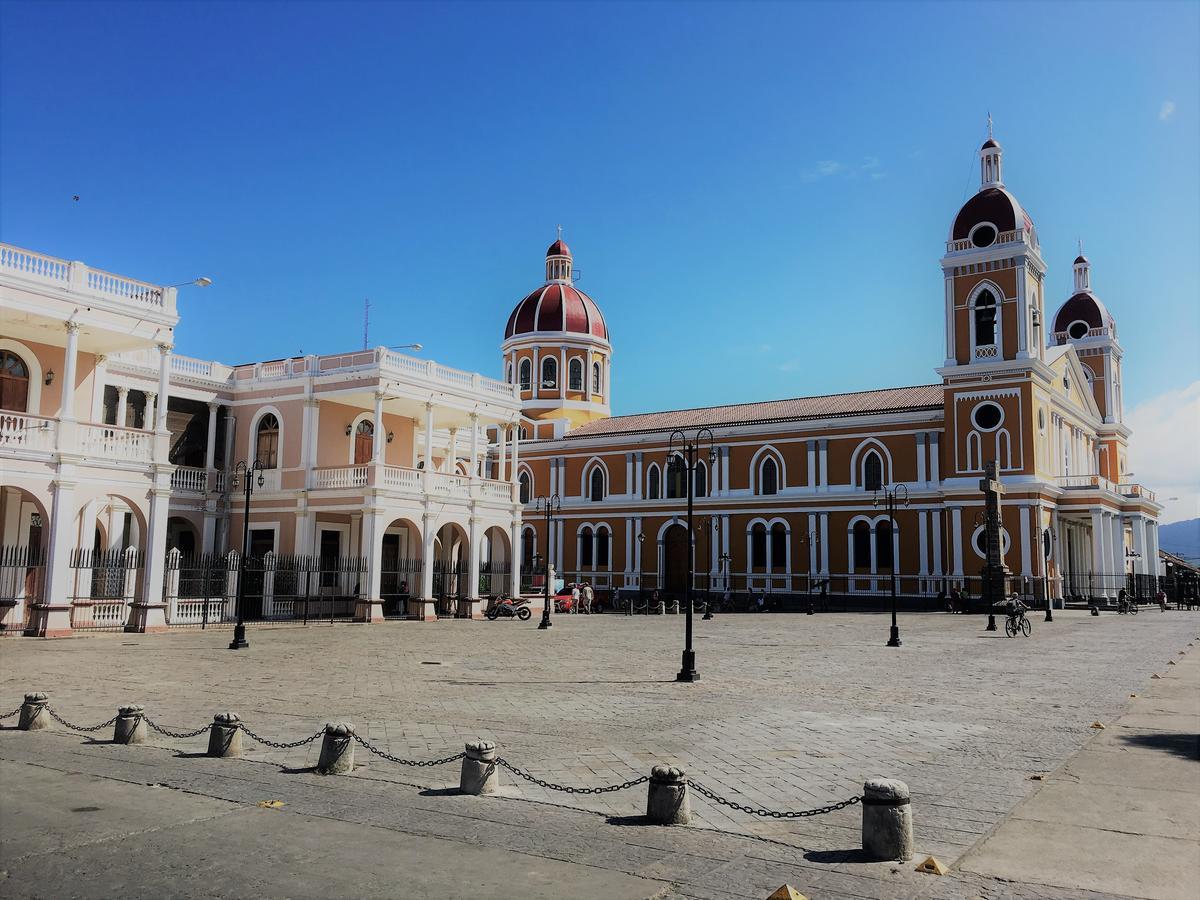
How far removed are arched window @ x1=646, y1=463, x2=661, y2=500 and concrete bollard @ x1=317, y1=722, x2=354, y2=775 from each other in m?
48.5

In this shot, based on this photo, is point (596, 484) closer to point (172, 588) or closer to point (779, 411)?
point (779, 411)

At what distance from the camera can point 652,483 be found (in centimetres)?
5731

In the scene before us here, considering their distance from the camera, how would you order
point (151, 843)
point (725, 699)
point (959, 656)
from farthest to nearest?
1. point (959, 656)
2. point (725, 699)
3. point (151, 843)

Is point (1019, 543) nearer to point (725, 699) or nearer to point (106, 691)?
point (725, 699)

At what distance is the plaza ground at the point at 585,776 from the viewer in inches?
232

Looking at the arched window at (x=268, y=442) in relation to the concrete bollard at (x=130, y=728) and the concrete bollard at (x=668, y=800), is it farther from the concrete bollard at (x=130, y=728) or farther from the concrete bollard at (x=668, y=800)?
the concrete bollard at (x=668, y=800)

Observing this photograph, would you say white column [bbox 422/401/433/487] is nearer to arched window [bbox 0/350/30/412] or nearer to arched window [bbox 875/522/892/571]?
arched window [bbox 0/350/30/412]

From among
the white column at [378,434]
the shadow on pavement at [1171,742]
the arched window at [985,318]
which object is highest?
the arched window at [985,318]

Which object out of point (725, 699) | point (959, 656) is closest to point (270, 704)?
point (725, 699)

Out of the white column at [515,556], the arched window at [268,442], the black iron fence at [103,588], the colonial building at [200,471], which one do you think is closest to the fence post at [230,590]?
the colonial building at [200,471]

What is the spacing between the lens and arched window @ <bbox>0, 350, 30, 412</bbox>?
84.8 ft

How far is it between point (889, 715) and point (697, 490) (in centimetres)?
4368

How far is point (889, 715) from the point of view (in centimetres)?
1209

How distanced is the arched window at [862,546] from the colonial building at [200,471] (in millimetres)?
19519
